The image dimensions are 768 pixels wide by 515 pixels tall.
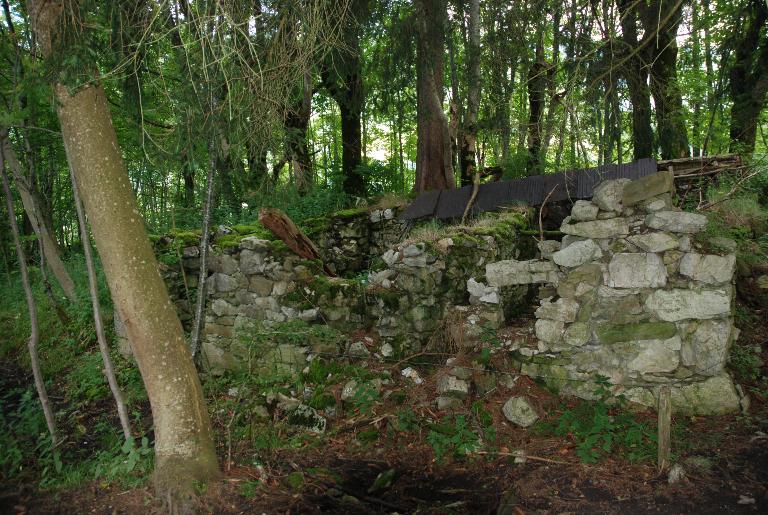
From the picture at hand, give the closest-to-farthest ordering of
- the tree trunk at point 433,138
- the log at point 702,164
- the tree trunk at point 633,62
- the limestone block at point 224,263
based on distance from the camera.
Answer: the tree trunk at point 633,62
the limestone block at point 224,263
the log at point 702,164
the tree trunk at point 433,138

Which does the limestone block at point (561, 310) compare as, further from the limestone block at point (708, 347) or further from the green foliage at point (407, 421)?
the green foliage at point (407, 421)

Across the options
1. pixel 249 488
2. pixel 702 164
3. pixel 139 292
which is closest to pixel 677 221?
pixel 249 488

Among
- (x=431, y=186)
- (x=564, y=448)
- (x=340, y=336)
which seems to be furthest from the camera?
(x=431, y=186)

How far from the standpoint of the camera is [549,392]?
4555 millimetres

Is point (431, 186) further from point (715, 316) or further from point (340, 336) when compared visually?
point (715, 316)

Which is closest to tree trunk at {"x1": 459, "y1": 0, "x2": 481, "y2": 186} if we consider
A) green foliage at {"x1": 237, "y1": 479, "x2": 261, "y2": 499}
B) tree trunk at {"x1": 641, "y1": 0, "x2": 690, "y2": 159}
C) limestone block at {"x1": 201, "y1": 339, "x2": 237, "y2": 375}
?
tree trunk at {"x1": 641, "y1": 0, "x2": 690, "y2": 159}

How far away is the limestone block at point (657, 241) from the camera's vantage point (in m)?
4.13

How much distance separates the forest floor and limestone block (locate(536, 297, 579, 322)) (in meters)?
0.73

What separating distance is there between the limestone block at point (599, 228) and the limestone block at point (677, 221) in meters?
0.22

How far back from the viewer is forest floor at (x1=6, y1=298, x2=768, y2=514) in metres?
3.20

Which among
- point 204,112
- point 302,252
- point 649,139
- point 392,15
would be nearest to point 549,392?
point 302,252

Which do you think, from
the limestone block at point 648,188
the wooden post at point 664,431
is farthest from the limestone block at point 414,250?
the wooden post at point 664,431

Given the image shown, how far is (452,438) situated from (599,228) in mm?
2321

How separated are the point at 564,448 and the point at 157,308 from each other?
3.37 m
